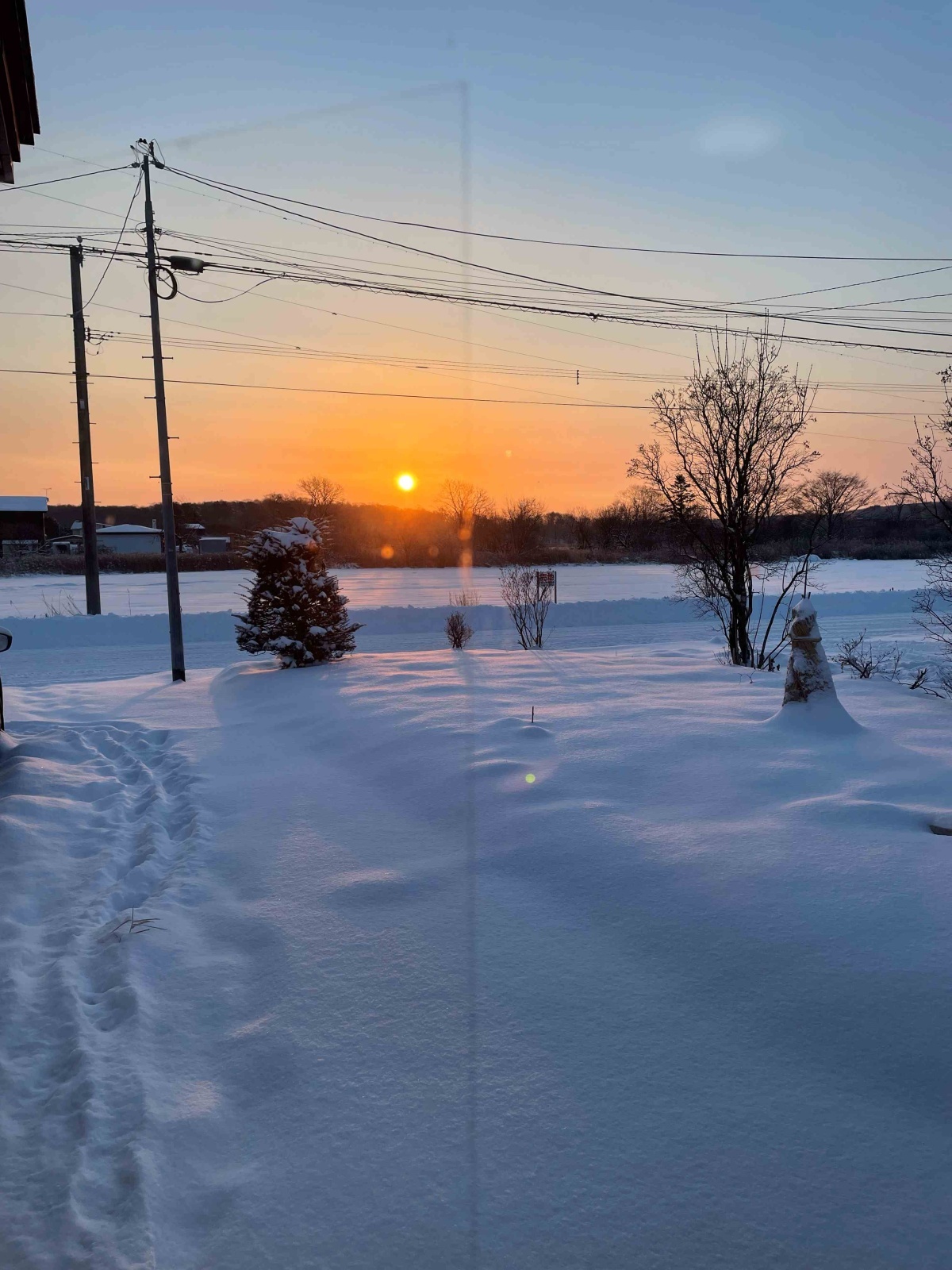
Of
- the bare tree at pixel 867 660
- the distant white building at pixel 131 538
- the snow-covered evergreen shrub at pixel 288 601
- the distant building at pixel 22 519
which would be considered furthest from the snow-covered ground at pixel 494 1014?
the distant white building at pixel 131 538

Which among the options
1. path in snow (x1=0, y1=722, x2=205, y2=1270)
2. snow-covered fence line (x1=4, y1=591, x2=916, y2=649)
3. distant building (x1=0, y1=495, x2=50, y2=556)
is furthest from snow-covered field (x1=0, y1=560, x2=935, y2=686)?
distant building (x1=0, y1=495, x2=50, y2=556)

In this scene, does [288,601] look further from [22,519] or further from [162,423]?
[22,519]

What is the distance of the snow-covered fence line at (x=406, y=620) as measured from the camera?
19.6 m

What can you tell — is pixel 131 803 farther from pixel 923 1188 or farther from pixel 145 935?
pixel 923 1188

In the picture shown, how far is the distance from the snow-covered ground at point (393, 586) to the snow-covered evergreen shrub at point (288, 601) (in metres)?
8.72

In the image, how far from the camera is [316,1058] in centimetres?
274

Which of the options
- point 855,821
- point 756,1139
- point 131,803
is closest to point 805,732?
point 855,821

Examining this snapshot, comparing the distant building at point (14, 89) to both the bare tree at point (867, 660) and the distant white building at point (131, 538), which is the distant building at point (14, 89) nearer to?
the bare tree at point (867, 660)

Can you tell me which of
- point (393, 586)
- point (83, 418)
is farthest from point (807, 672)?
point (393, 586)

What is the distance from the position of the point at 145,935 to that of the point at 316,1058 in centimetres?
138

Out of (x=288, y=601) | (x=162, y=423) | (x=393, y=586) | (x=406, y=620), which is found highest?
(x=162, y=423)

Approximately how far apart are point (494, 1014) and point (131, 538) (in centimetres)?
7757

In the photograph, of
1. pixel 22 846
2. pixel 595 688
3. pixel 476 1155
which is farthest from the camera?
pixel 595 688

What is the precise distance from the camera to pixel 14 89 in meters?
5.63
